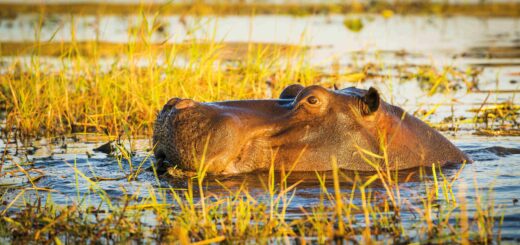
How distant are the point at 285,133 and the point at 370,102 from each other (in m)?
0.59

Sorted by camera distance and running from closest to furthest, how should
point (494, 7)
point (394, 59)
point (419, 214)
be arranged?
point (419, 214)
point (394, 59)
point (494, 7)

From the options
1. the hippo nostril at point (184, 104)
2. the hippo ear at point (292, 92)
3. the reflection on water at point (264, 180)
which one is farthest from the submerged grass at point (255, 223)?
the hippo ear at point (292, 92)

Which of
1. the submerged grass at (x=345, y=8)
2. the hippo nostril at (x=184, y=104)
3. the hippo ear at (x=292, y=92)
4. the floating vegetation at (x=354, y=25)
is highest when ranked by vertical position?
the submerged grass at (x=345, y=8)

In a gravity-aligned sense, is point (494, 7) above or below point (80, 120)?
above

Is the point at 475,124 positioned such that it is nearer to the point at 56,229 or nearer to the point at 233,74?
the point at 233,74

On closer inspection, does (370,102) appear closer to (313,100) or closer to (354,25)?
(313,100)

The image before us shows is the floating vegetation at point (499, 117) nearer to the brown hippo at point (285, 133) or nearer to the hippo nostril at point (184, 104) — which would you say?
the brown hippo at point (285, 133)

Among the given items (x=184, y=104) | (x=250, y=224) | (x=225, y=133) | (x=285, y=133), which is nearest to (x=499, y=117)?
(x=285, y=133)

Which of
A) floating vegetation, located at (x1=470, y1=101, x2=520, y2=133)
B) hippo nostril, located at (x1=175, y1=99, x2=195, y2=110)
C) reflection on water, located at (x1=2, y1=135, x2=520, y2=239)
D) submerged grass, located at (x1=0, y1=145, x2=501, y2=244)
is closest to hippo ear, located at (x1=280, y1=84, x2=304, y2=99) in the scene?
reflection on water, located at (x1=2, y1=135, x2=520, y2=239)

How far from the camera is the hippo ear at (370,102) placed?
541 centimetres

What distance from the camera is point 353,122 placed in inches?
218

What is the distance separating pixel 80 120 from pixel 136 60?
0.87 metres

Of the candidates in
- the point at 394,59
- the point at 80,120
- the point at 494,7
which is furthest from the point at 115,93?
the point at 494,7

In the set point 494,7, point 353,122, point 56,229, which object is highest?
point 494,7
